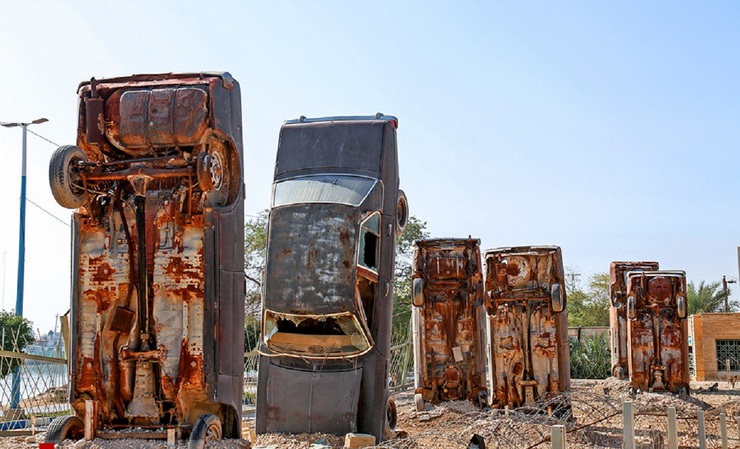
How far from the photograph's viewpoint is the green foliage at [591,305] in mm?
48766

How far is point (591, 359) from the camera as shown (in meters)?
32.6

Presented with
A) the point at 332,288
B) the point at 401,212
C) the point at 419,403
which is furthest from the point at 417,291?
the point at 332,288

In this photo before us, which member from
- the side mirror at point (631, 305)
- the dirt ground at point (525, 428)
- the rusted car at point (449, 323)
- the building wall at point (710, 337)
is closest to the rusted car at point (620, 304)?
the dirt ground at point (525, 428)

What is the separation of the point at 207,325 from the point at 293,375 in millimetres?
3765

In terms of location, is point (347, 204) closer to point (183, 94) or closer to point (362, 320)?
point (362, 320)

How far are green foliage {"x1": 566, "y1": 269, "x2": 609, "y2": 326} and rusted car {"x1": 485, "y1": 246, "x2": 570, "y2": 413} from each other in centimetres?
3257

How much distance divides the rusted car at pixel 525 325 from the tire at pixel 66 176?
8.75 metres

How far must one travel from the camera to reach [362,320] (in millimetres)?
12336

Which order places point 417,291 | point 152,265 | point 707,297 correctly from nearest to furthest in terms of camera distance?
point 152,265 < point 417,291 < point 707,297

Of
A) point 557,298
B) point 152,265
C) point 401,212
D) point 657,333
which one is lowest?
point 657,333

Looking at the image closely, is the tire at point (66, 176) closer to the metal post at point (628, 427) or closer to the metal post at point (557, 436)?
the metal post at point (557, 436)

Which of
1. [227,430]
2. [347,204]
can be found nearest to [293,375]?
[347,204]

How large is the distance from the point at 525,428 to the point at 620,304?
12055 millimetres

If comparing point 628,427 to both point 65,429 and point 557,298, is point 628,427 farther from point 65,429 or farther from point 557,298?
point 557,298
